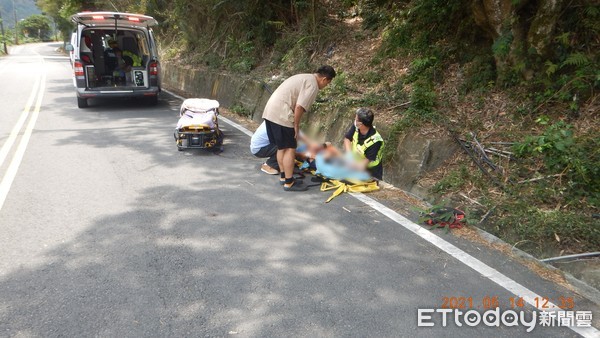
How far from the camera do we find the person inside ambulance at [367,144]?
200 inches

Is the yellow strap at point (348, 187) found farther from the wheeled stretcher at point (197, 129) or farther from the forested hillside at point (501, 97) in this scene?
the wheeled stretcher at point (197, 129)

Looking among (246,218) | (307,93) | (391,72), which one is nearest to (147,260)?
(246,218)

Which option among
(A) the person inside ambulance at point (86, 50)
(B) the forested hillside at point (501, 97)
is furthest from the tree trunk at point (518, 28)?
(A) the person inside ambulance at point (86, 50)

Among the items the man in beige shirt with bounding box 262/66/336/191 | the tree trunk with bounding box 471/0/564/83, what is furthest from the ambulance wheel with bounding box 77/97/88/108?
the tree trunk with bounding box 471/0/564/83

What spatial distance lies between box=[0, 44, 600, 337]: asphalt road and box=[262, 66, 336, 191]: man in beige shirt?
13.2 inches

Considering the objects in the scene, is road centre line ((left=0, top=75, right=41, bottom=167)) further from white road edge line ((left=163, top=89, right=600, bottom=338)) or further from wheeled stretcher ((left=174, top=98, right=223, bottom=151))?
white road edge line ((left=163, top=89, right=600, bottom=338))

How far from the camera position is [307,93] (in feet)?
16.1

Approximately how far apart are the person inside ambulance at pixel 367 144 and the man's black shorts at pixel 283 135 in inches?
31.7

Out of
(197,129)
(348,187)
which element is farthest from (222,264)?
(197,129)

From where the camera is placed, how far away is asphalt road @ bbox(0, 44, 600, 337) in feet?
8.91

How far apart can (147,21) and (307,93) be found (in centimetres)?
680

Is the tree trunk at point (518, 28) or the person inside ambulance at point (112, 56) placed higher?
the tree trunk at point (518, 28)

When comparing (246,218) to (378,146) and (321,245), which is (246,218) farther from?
(378,146)

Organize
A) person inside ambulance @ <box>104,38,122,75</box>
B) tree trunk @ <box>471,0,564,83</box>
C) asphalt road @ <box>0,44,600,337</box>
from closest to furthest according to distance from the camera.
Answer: asphalt road @ <box>0,44,600,337</box>
tree trunk @ <box>471,0,564,83</box>
person inside ambulance @ <box>104,38,122,75</box>
